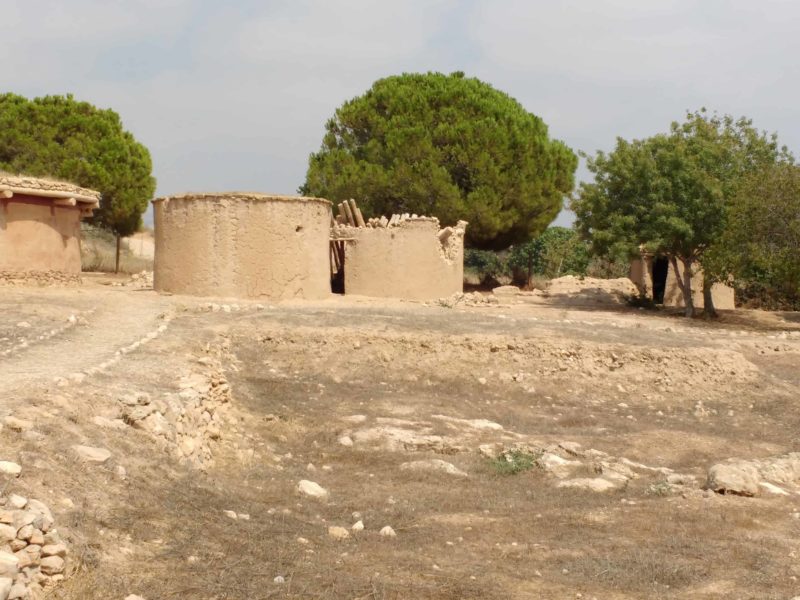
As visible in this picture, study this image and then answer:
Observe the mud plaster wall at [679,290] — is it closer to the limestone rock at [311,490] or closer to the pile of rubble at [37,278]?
the pile of rubble at [37,278]

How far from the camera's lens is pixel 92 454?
585cm

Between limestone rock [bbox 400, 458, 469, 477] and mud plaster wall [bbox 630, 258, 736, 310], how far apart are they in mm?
16075

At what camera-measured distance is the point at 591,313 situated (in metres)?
20.0

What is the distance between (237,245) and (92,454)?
10309 millimetres

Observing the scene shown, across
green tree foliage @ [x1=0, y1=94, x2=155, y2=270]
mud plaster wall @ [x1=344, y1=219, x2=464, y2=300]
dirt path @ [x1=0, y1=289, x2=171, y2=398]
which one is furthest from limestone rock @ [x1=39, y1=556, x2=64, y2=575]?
green tree foliage @ [x1=0, y1=94, x2=155, y2=270]

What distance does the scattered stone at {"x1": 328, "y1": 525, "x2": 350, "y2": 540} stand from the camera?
5.99 metres

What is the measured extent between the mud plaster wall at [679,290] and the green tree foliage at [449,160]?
368 cm

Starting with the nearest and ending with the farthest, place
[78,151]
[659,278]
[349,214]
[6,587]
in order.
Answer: [6,587], [349,214], [659,278], [78,151]

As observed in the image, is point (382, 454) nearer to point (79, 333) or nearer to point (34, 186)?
point (79, 333)

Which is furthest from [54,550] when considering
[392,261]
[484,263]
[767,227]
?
[484,263]

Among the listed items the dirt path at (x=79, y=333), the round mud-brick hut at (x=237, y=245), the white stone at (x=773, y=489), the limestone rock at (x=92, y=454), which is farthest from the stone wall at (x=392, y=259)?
the limestone rock at (x=92, y=454)

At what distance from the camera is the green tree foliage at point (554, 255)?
1485 inches

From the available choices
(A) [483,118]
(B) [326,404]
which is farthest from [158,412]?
(A) [483,118]

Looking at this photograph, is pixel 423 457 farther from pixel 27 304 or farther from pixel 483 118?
pixel 483 118
